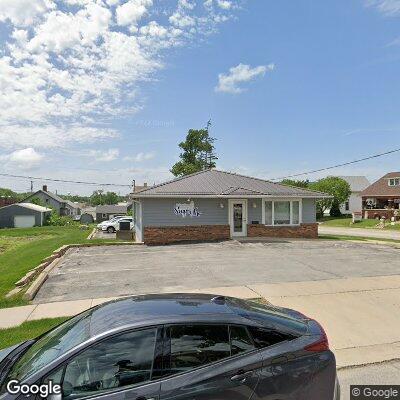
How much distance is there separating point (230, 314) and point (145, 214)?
17674 mm

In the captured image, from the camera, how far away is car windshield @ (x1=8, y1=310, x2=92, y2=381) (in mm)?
3199

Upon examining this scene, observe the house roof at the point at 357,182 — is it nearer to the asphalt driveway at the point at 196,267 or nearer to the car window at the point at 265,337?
the asphalt driveway at the point at 196,267

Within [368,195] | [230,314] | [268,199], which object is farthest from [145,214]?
[368,195]

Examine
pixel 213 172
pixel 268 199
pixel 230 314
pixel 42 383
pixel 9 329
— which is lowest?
pixel 9 329

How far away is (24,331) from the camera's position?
22.8ft

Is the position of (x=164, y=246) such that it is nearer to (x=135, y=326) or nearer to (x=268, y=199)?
(x=268, y=199)

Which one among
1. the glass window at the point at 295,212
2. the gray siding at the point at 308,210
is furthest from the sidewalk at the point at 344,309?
the gray siding at the point at 308,210

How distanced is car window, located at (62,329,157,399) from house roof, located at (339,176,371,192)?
7097 cm

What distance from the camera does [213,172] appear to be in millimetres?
26750

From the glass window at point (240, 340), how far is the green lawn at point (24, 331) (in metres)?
4.52

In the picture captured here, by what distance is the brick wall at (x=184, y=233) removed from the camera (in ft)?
68.6

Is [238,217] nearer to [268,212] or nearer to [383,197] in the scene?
[268,212]

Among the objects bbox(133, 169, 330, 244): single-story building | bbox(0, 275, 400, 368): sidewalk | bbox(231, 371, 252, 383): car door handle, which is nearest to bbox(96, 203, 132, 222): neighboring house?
bbox(133, 169, 330, 244): single-story building

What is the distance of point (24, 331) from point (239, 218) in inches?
665
